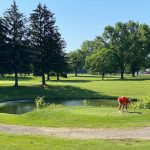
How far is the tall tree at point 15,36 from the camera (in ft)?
202

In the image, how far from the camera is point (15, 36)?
62.6 meters

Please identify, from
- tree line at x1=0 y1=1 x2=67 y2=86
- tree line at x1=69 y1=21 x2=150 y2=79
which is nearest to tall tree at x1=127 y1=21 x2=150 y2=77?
tree line at x1=69 y1=21 x2=150 y2=79

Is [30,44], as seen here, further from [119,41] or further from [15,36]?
[119,41]

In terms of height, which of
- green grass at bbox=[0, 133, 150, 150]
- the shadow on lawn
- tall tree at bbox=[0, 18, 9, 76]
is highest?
tall tree at bbox=[0, 18, 9, 76]

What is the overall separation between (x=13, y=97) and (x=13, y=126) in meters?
30.3

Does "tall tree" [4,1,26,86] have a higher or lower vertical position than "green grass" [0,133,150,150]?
higher

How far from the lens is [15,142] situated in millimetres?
16125

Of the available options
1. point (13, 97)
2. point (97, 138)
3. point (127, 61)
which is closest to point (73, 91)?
point (13, 97)

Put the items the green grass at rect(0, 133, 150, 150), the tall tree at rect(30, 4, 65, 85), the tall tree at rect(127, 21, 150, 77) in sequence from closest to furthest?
the green grass at rect(0, 133, 150, 150) < the tall tree at rect(30, 4, 65, 85) < the tall tree at rect(127, 21, 150, 77)

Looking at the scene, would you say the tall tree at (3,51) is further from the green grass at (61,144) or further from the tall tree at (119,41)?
the tall tree at (119,41)

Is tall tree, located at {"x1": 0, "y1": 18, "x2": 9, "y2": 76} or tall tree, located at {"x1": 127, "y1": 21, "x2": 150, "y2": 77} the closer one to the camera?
tall tree, located at {"x1": 0, "y1": 18, "x2": 9, "y2": 76}

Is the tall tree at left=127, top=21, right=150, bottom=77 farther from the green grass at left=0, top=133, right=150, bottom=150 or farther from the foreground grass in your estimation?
the green grass at left=0, top=133, right=150, bottom=150

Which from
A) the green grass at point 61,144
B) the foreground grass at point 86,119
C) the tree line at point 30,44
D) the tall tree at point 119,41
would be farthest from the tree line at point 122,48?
the green grass at point 61,144

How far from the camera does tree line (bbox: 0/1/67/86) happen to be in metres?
61.6
